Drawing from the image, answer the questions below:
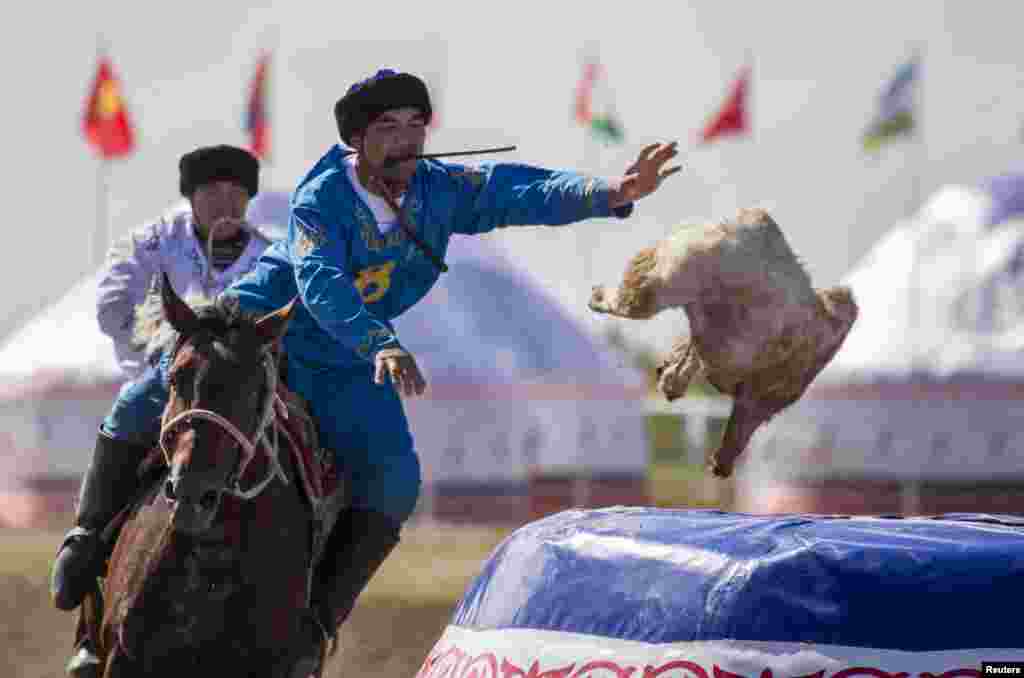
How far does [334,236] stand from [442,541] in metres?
19.0

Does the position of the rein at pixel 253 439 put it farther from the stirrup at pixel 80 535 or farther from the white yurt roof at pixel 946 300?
the white yurt roof at pixel 946 300

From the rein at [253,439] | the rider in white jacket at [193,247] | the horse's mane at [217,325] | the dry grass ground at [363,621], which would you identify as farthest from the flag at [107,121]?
the rein at [253,439]

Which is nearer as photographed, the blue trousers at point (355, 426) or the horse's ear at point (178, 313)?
the horse's ear at point (178, 313)

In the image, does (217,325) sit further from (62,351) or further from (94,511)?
(62,351)

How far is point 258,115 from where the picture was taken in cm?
4325

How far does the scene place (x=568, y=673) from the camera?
654cm

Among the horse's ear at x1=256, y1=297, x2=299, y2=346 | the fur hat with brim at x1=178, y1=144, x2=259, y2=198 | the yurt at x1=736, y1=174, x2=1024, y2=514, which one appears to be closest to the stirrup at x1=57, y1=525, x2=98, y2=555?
the horse's ear at x1=256, y1=297, x2=299, y2=346

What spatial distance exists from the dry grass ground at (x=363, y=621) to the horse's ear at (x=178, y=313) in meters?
6.05

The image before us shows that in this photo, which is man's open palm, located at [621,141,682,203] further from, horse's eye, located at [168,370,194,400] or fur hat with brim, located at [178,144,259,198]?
fur hat with brim, located at [178,144,259,198]

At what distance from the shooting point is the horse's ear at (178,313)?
6.70m

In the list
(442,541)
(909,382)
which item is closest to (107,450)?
(442,541)

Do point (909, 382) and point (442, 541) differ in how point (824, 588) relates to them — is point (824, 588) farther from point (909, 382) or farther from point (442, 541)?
point (909, 382)

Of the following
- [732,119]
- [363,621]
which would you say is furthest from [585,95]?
[363,621]

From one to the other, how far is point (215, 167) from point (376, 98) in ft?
5.36
